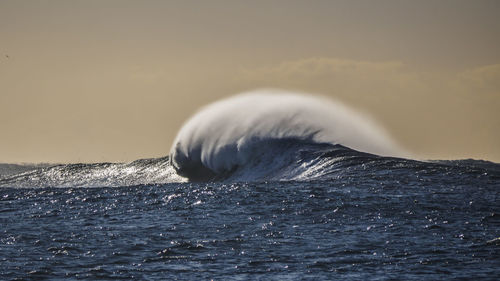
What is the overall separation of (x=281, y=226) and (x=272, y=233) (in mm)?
1332

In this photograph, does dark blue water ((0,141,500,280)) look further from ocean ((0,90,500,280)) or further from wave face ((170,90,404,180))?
wave face ((170,90,404,180))

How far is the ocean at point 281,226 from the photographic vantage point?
65.2 ft

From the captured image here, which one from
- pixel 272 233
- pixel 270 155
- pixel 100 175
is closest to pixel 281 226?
pixel 272 233

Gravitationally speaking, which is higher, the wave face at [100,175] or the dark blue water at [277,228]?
the wave face at [100,175]

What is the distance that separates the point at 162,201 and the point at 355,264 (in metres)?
17.2

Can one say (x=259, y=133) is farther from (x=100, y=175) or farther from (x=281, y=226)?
(x=281, y=226)

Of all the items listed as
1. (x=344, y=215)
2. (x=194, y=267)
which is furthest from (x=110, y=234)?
(x=344, y=215)

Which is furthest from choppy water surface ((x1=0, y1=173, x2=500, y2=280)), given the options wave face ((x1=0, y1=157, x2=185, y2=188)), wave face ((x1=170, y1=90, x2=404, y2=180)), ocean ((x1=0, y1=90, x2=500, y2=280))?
wave face ((x1=0, y1=157, x2=185, y2=188))

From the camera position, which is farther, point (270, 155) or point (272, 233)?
point (270, 155)

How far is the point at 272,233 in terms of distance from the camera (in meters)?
25.0

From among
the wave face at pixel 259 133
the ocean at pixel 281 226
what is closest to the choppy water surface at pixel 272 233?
the ocean at pixel 281 226

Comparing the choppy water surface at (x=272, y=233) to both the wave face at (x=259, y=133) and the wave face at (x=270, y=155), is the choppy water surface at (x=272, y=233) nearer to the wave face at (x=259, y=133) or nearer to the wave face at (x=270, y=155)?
the wave face at (x=270, y=155)

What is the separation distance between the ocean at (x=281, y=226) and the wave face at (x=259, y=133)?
2.70 m

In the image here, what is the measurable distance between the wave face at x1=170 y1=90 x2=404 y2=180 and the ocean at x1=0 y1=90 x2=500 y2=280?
106 inches
